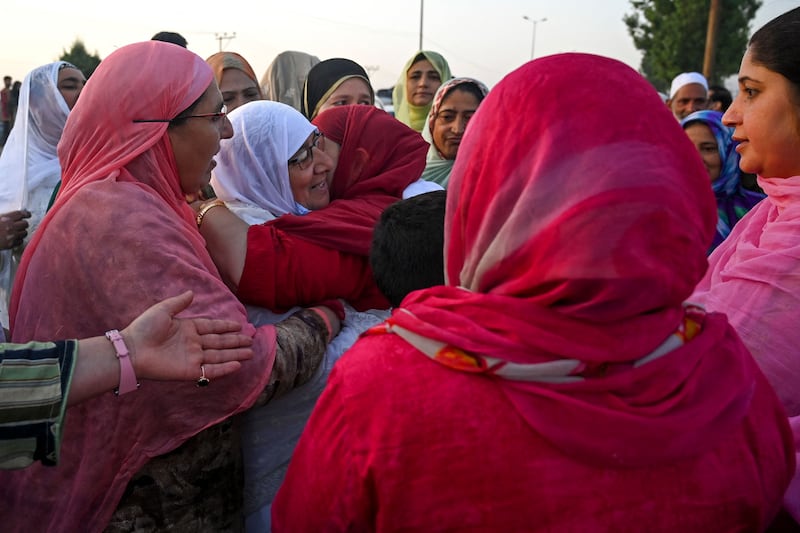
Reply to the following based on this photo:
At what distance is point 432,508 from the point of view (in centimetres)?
96

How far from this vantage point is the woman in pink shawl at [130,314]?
61.5 inches

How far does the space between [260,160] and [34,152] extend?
2.22m

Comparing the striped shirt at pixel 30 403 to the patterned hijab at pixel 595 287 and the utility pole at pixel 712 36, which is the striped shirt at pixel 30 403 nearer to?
the patterned hijab at pixel 595 287

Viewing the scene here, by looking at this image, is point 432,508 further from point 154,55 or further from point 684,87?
point 684,87

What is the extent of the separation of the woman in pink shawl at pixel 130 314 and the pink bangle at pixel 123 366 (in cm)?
26

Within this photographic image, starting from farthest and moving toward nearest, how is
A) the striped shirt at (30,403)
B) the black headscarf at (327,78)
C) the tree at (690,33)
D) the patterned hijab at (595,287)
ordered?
the tree at (690,33) < the black headscarf at (327,78) < the striped shirt at (30,403) < the patterned hijab at (595,287)

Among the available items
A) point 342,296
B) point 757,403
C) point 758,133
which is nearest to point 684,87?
point 758,133

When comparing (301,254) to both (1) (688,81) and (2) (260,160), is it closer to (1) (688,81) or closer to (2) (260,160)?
(2) (260,160)

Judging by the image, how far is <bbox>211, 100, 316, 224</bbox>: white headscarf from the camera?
2197 mm

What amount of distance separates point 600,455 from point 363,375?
384 millimetres

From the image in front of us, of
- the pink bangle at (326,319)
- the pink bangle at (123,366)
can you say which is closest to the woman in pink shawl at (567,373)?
the pink bangle at (123,366)

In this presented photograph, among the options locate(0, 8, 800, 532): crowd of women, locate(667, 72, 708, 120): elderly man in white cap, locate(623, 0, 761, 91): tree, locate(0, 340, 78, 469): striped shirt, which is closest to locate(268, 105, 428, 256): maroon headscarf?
locate(0, 8, 800, 532): crowd of women

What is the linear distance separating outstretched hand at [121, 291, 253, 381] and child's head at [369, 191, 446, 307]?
41 centimetres

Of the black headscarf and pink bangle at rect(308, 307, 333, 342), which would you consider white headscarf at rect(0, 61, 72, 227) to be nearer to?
the black headscarf
